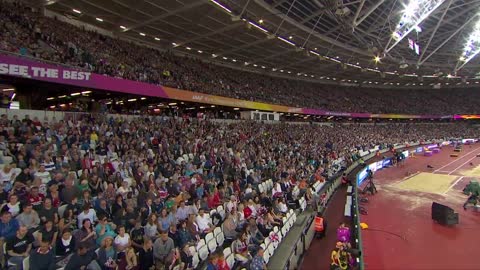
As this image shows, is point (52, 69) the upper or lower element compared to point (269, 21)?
lower

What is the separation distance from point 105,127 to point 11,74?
147 inches

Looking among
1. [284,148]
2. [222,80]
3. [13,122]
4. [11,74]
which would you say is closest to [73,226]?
[13,122]

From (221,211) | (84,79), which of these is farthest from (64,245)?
(84,79)

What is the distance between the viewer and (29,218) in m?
6.03

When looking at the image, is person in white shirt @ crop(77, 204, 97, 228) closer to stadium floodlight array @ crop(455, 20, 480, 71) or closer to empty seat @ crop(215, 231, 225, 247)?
empty seat @ crop(215, 231, 225, 247)

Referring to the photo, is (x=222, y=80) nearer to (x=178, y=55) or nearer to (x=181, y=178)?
(x=178, y=55)

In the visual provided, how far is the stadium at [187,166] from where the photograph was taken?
22.5 ft

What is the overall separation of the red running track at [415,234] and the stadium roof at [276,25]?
1249cm

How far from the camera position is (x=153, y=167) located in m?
11.1

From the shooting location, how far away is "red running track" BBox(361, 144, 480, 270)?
10.7 metres

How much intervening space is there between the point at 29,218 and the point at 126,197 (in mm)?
2519

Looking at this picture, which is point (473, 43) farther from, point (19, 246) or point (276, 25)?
point (19, 246)

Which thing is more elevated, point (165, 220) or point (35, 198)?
point (35, 198)

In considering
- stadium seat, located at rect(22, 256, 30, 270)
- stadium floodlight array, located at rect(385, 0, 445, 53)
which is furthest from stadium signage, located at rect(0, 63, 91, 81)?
stadium floodlight array, located at rect(385, 0, 445, 53)
